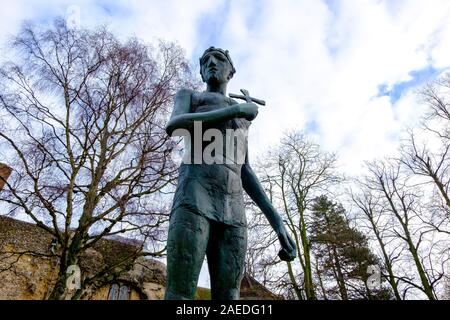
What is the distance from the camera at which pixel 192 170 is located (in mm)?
2561

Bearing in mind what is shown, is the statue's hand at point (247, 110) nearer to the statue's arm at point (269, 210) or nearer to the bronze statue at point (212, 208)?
the bronze statue at point (212, 208)

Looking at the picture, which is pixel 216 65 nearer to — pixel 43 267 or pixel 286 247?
pixel 286 247

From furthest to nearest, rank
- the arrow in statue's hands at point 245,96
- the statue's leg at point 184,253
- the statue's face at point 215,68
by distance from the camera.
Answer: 1. the statue's face at point 215,68
2. the arrow in statue's hands at point 245,96
3. the statue's leg at point 184,253

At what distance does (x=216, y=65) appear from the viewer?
320 centimetres

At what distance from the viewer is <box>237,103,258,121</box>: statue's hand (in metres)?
2.59

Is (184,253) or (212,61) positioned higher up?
(212,61)

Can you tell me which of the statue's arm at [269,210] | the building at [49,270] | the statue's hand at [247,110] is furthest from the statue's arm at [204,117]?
the building at [49,270]

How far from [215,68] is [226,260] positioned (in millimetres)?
1766

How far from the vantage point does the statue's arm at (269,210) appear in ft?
8.78

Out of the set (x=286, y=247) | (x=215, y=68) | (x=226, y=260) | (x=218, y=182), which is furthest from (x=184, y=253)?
(x=215, y=68)

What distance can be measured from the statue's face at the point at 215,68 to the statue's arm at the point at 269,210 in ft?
2.85
